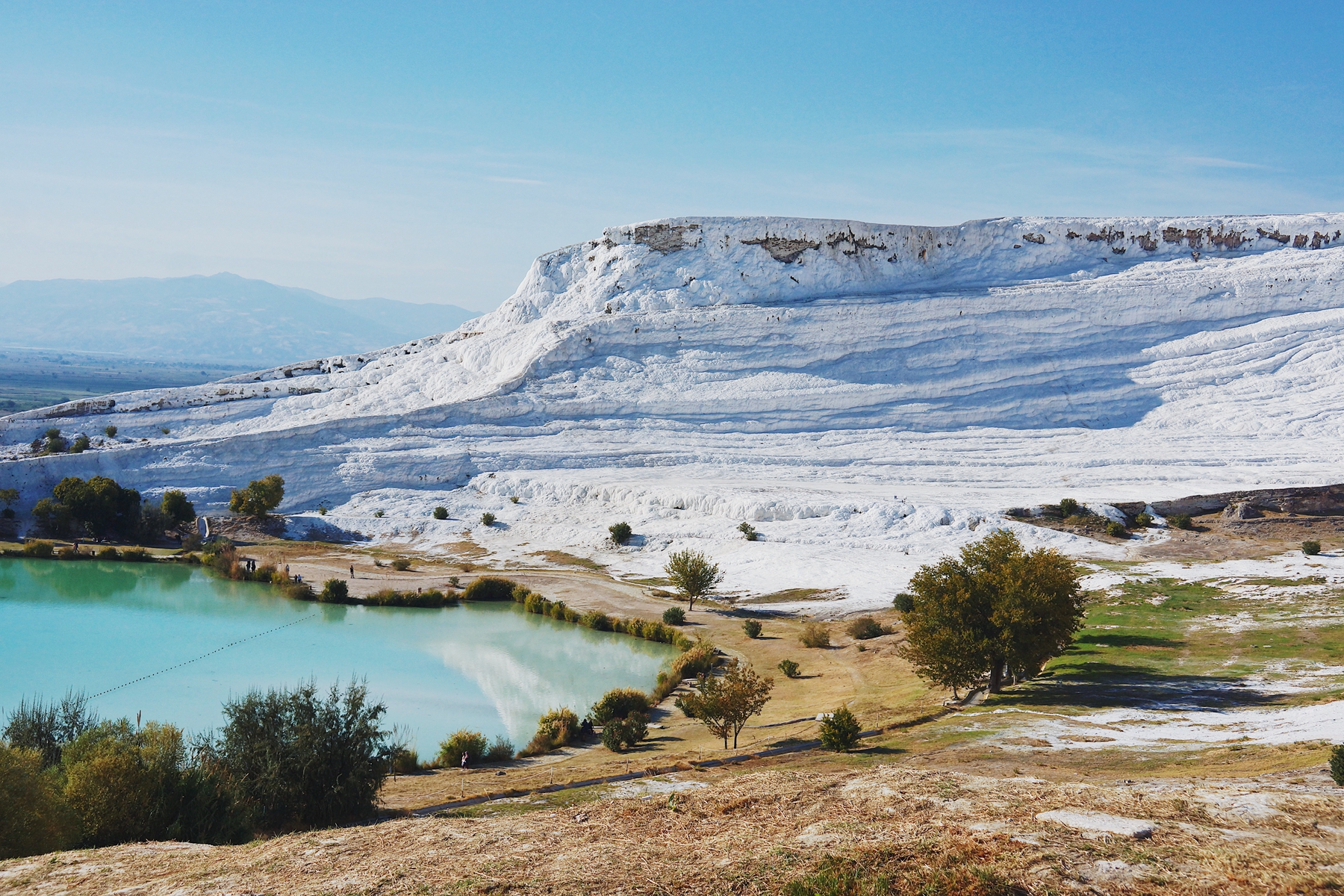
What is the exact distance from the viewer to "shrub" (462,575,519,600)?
106 ft

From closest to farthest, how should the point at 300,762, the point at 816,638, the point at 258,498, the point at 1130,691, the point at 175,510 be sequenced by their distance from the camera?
the point at 300,762 < the point at 1130,691 < the point at 816,638 < the point at 258,498 < the point at 175,510

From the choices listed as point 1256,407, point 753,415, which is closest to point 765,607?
point 753,415

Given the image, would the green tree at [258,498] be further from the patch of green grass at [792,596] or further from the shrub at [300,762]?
the shrub at [300,762]

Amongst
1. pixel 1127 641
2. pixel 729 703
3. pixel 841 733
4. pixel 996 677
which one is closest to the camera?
pixel 841 733

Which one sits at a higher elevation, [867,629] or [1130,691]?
[1130,691]

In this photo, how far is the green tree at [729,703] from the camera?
16.9 metres

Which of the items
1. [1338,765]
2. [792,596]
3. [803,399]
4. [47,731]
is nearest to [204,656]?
[47,731]

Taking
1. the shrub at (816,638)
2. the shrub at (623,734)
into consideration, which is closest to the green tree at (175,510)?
the shrub at (816,638)

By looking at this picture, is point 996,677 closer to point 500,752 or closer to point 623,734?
point 623,734

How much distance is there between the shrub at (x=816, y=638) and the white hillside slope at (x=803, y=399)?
198 inches

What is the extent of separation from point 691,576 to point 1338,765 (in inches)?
836

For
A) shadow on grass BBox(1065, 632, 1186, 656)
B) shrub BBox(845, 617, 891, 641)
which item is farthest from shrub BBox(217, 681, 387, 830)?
shadow on grass BBox(1065, 632, 1186, 656)

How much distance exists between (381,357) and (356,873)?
5172 centimetres

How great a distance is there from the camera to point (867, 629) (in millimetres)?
26078
